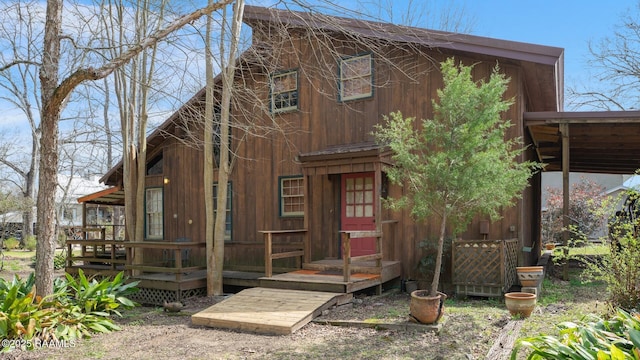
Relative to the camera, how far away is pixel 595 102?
25.5 m

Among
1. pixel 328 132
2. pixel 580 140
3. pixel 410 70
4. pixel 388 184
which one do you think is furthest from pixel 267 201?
pixel 580 140

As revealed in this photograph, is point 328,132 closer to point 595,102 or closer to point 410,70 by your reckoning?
point 410,70

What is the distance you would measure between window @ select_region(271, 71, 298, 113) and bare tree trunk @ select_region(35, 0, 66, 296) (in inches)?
207

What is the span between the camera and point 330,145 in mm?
10633

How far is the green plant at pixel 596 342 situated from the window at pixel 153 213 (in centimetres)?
1136

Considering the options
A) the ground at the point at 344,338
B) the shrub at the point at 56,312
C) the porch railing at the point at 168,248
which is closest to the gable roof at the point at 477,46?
the ground at the point at 344,338

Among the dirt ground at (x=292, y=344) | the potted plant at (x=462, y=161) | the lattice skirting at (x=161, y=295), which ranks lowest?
the lattice skirting at (x=161, y=295)

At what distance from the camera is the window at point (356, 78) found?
10.3 meters

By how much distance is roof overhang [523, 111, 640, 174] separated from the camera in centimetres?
898

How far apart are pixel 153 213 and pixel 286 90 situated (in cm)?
551

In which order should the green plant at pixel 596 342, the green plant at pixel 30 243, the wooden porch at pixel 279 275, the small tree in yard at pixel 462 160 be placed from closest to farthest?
the green plant at pixel 596 342, the small tree in yard at pixel 462 160, the wooden porch at pixel 279 275, the green plant at pixel 30 243

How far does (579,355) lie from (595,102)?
26.0 meters

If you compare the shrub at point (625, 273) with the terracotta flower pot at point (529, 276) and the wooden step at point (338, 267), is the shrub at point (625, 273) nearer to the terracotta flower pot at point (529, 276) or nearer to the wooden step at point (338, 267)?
the terracotta flower pot at point (529, 276)

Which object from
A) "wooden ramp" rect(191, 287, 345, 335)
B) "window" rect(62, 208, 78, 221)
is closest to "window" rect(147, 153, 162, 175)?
"wooden ramp" rect(191, 287, 345, 335)
